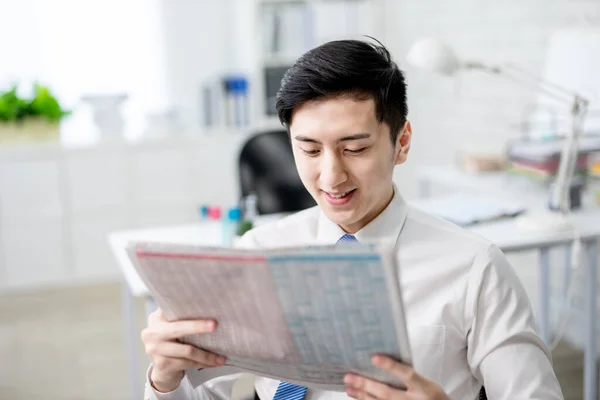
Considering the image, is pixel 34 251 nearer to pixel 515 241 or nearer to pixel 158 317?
pixel 515 241

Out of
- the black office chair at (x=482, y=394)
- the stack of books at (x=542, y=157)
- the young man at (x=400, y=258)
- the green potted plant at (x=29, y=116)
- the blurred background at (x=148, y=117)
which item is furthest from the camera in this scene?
the green potted plant at (x=29, y=116)

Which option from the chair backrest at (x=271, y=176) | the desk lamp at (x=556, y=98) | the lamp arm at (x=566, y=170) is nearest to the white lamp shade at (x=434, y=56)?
the desk lamp at (x=556, y=98)

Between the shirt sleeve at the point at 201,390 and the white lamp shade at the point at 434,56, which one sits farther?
the white lamp shade at the point at 434,56

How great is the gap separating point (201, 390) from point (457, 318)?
420 millimetres

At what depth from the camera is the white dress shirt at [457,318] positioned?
1.12 meters

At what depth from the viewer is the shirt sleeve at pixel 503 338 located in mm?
1101

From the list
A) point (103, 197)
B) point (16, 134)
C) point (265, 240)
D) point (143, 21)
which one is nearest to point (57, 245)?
point (103, 197)

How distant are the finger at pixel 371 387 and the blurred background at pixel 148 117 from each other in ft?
7.44

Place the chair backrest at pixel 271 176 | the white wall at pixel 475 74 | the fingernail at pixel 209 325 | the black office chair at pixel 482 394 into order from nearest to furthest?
the fingernail at pixel 209 325, the black office chair at pixel 482 394, the chair backrest at pixel 271 176, the white wall at pixel 475 74

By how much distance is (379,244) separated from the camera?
857 millimetres

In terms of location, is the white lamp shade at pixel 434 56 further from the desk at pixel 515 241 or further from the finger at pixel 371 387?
the finger at pixel 371 387

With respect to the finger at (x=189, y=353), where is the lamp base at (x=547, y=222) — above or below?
below

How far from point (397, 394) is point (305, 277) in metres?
0.18

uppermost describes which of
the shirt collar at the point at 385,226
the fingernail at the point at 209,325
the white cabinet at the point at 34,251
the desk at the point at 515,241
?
the shirt collar at the point at 385,226
